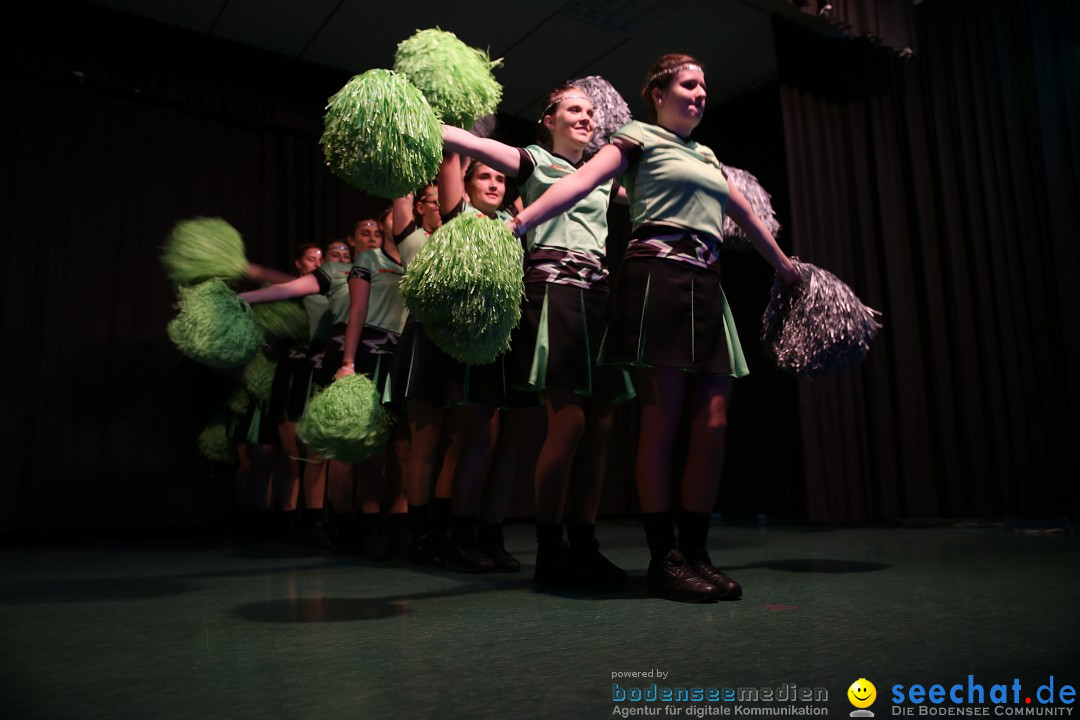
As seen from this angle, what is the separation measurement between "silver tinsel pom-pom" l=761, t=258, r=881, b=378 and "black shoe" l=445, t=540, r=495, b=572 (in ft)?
3.65

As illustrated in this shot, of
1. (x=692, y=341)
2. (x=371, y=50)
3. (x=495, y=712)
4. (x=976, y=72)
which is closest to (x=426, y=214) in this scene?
(x=692, y=341)

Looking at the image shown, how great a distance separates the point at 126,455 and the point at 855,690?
15.3ft

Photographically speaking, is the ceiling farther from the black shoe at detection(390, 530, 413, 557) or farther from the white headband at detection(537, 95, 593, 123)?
the black shoe at detection(390, 530, 413, 557)

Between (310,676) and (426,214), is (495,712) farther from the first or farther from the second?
(426,214)

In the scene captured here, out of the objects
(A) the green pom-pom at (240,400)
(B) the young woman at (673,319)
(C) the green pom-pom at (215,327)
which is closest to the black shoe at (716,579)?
(B) the young woman at (673,319)

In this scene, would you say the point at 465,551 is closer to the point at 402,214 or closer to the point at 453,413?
the point at 453,413

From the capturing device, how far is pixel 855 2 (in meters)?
4.13

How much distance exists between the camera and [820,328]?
6.83ft

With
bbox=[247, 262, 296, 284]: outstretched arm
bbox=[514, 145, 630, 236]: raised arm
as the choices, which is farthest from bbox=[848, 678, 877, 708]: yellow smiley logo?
bbox=[247, 262, 296, 284]: outstretched arm

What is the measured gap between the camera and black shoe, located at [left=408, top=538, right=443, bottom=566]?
8.87 ft

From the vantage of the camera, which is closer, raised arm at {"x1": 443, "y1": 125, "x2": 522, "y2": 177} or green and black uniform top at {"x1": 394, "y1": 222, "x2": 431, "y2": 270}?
raised arm at {"x1": 443, "y1": 125, "x2": 522, "y2": 177}

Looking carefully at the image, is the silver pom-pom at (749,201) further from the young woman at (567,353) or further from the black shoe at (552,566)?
the black shoe at (552,566)

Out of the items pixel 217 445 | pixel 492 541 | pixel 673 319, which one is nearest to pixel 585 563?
pixel 492 541

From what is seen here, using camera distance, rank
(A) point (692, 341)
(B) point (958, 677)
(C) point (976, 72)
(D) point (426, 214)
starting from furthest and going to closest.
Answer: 1. (C) point (976, 72)
2. (D) point (426, 214)
3. (A) point (692, 341)
4. (B) point (958, 677)
